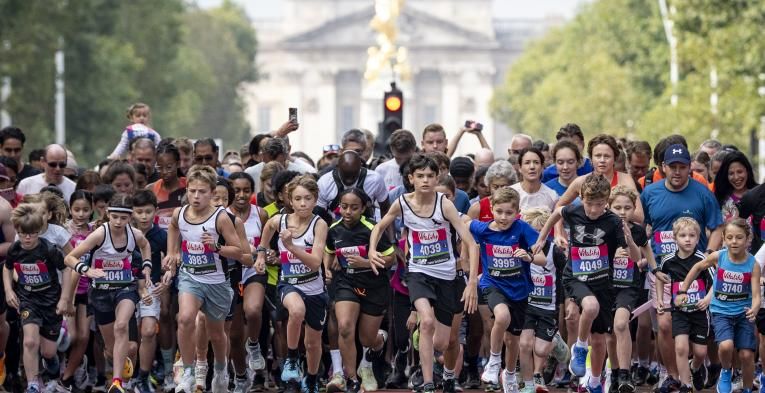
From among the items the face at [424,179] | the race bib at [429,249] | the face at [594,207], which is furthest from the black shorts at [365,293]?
the face at [594,207]

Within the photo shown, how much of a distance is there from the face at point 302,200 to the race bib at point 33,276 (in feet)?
6.63

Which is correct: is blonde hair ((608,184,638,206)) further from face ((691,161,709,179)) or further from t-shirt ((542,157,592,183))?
face ((691,161,709,179))

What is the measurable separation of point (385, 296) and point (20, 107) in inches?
1361

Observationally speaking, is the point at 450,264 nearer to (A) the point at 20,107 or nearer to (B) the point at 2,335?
(B) the point at 2,335

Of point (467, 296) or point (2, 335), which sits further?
point (2, 335)

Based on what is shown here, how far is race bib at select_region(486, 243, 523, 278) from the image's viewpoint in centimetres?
1617

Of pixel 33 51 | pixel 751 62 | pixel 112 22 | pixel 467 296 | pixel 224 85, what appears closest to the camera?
pixel 467 296

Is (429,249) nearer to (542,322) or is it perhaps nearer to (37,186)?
(542,322)

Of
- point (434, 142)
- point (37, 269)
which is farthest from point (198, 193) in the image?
point (434, 142)

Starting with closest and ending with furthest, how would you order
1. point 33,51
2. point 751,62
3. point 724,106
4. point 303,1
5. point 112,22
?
Result: point 751,62
point 724,106
point 33,51
point 112,22
point 303,1

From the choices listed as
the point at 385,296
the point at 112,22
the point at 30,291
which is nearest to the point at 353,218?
the point at 385,296

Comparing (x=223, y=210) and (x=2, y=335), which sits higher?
(x=223, y=210)

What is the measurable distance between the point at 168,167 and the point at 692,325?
4.66 metres

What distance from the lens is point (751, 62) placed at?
123ft
